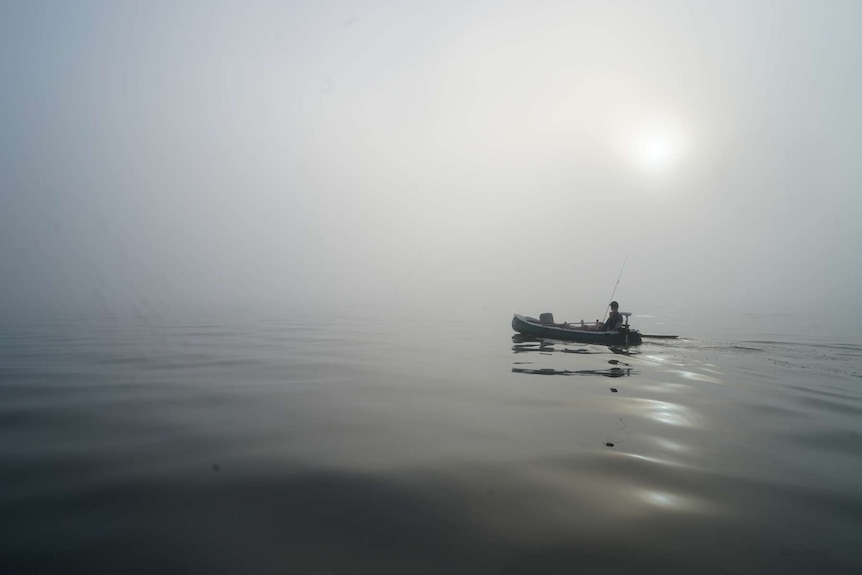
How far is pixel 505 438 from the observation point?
834 centimetres

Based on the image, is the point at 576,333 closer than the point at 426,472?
No

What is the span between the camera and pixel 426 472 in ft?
22.1

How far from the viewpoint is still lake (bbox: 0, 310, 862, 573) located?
15.3ft

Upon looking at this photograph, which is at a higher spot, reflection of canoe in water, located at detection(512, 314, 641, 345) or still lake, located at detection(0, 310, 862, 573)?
reflection of canoe in water, located at detection(512, 314, 641, 345)

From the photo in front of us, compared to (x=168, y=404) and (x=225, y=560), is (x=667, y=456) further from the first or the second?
(x=168, y=404)

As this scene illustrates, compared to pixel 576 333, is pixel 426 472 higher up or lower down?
lower down

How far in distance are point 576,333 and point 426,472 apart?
18.6 meters

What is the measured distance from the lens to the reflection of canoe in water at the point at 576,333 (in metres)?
22.7

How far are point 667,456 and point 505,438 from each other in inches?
104

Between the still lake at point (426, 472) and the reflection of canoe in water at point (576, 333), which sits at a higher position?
the reflection of canoe in water at point (576, 333)

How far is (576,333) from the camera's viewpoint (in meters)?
23.7

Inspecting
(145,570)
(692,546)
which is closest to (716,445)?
(692,546)

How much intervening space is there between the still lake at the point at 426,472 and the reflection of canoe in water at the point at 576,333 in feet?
25.0

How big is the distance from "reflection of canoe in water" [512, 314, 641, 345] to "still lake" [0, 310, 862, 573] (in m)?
7.63
